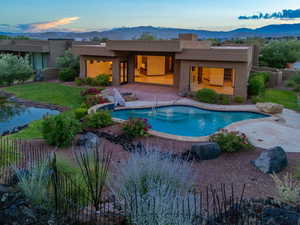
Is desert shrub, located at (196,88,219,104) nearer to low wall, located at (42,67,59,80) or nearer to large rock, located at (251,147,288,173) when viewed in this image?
large rock, located at (251,147,288,173)

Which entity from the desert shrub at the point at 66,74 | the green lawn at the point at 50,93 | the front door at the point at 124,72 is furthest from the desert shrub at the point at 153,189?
the desert shrub at the point at 66,74

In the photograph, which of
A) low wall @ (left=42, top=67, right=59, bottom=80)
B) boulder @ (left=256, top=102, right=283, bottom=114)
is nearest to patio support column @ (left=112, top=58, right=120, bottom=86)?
low wall @ (left=42, top=67, right=59, bottom=80)

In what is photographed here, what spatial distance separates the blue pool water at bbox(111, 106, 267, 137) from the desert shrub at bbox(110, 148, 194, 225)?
6835 millimetres

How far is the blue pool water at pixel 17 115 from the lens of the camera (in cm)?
1307

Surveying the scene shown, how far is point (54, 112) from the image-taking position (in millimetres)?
15023

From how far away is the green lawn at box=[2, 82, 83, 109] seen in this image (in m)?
16.8

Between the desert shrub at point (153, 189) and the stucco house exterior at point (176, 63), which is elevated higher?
the stucco house exterior at point (176, 63)

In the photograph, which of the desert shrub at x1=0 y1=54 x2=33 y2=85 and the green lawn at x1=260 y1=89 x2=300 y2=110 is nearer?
the green lawn at x1=260 y1=89 x2=300 y2=110

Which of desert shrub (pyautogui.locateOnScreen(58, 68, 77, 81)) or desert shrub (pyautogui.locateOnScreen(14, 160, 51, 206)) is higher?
desert shrub (pyautogui.locateOnScreen(58, 68, 77, 81))

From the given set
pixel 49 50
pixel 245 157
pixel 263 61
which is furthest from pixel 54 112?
pixel 263 61

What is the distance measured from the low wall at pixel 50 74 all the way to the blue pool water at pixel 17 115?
25.2ft

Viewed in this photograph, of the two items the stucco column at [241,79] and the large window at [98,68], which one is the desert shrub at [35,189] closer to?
the stucco column at [241,79]

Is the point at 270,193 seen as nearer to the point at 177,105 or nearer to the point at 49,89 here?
Answer: the point at 177,105

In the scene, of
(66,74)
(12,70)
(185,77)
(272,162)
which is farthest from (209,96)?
(12,70)
